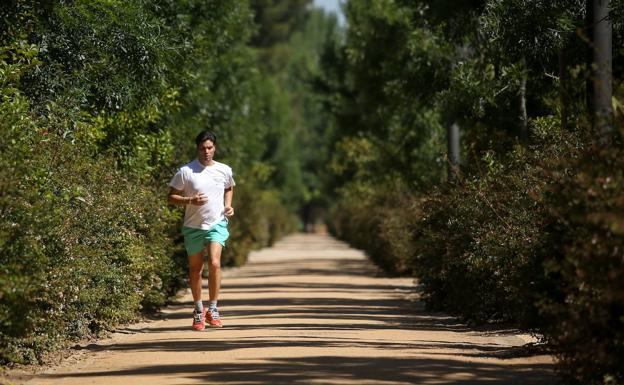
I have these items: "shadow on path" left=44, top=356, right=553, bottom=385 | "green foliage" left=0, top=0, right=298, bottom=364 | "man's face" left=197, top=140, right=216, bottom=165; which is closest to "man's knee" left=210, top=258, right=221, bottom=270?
"green foliage" left=0, top=0, right=298, bottom=364

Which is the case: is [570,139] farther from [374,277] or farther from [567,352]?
[374,277]

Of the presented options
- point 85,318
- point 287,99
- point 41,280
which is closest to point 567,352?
point 41,280

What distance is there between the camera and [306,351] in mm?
12875

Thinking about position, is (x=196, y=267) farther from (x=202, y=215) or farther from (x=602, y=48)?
(x=602, y=48)

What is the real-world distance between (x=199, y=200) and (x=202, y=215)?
192mm

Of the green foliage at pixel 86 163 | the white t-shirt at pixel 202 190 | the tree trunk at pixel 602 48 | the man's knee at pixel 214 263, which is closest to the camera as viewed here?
the green foliage at pixel 86 163

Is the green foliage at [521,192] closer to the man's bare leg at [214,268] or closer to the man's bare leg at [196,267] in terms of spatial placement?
the man's bare leg at [214,268]

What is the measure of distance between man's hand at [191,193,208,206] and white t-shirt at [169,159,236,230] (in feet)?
0.19

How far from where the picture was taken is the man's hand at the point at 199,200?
51.9 ft

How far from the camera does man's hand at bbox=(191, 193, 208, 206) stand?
51.9 feet

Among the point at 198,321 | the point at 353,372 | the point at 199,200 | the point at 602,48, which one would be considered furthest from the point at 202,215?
the point at 353,372

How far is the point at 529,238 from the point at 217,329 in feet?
13.3

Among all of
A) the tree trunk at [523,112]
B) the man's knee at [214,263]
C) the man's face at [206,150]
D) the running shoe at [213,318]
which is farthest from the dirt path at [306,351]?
the tree trunk at [523,112]

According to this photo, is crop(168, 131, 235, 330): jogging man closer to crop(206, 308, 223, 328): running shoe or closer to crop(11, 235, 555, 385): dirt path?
crop(206, 308, 223, 328): running shoe
